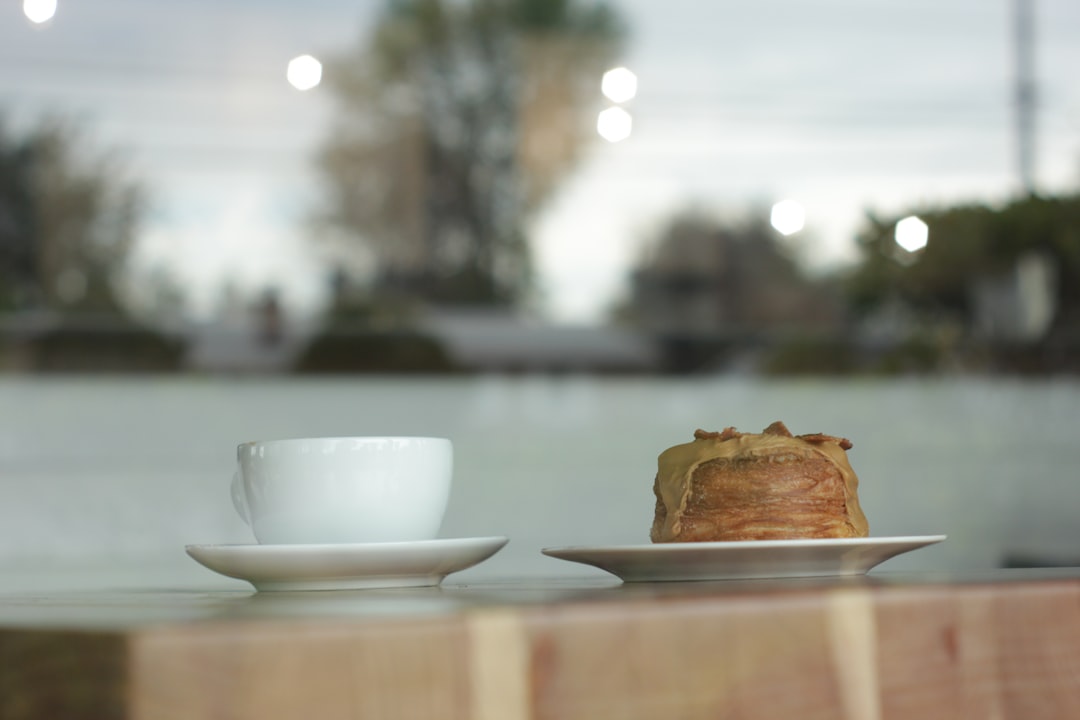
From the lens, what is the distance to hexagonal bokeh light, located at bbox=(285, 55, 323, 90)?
3.15m

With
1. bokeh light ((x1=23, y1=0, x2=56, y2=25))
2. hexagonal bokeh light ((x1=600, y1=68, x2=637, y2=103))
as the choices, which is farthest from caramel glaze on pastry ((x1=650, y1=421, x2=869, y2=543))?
hexagonal bokeh light ((x1=600, y1=68, x2=637, y2=103))

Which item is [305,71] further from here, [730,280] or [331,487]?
[331,487]

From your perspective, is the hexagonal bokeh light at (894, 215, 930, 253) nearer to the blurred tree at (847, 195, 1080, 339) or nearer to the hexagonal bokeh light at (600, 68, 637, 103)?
the blurred tree at (847, 195, 1080, 339)

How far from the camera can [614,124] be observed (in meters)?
3.31

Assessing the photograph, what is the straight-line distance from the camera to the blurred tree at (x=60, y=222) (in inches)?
118

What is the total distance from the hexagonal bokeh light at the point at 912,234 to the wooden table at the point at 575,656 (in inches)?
119

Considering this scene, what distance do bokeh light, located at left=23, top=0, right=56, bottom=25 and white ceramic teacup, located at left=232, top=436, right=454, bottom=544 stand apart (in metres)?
2.65

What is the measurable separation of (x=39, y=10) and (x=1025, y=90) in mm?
2560

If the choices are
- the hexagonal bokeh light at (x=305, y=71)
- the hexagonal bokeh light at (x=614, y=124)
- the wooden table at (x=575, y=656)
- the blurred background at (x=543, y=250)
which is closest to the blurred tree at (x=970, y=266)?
the blurred background at (x=543, y=250)

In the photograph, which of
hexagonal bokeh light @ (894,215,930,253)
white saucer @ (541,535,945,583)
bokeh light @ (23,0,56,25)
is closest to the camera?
white saucer @ (541,535,945,583)

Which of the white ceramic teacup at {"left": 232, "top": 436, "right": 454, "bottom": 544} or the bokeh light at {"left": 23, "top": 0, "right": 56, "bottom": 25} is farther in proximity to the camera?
the bokeh light at {"left": 23, "top": 0, "right": 56, "bottom": 25}

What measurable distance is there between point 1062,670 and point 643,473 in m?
2.75

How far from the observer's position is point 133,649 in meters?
0.27

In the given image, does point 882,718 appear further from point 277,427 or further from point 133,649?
point 277,427
